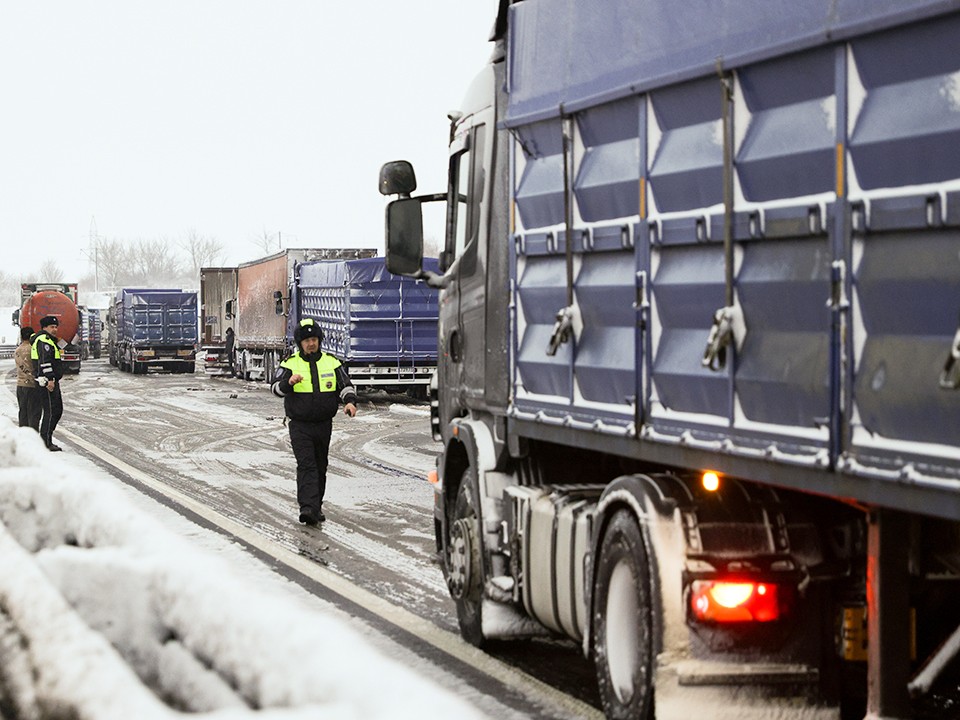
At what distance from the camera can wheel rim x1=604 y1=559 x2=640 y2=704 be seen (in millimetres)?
6303

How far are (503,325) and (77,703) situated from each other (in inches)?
187

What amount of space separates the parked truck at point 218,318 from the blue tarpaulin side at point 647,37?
46.7 m

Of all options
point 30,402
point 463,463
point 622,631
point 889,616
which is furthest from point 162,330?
point 889,616

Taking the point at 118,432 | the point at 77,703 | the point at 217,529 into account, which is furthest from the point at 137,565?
the point at 118,432

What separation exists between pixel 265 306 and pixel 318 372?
31587 millimetres

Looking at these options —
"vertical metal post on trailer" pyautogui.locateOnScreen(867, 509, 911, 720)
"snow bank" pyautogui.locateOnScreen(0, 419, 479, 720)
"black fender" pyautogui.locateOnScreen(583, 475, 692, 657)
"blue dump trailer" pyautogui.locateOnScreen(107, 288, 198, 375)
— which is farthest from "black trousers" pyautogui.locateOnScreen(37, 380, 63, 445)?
"blue dump trailer" pyautogui.locateOnScreen(107, 288, 198, 375)

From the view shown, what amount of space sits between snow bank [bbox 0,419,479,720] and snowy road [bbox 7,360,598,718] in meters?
2.86

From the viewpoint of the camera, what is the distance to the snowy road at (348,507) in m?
8.38

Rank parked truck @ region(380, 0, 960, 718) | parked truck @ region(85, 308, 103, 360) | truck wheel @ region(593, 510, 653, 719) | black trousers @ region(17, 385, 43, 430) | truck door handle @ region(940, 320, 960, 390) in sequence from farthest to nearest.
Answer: parked truck @ region(85, 308, 103, 360)
black trousers @ region(17, 385, 43, 430)
truck wheel @ region(593, 510, 653, 719)
parked truck @ region(380, 0, 960, 718)
truck door handle @ region(940, 320, 960, 390)

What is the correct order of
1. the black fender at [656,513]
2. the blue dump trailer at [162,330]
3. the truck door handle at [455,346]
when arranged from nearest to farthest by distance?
the black fender at [656,513] → the truck door handle at [455,346] → the blue dump trailer at [162,330]

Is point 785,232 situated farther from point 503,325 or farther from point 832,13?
point 503,325

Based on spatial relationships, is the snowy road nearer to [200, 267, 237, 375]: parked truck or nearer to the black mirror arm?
the black mirror arm

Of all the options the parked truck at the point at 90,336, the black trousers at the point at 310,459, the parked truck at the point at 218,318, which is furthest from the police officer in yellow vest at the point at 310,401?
the parked truck at the point at 90,336

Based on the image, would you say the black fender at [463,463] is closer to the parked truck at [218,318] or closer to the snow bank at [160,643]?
the snow bank at [160,643]
